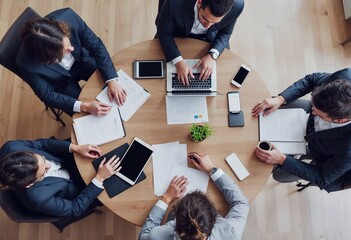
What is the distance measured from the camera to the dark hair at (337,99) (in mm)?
1479

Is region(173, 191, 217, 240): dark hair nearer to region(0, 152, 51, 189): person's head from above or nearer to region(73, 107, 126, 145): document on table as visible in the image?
region(73, 107, 126, 145): document on table

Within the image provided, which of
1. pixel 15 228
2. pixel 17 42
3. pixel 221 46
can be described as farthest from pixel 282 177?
pixel 15 228

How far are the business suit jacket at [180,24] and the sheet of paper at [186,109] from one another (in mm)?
268

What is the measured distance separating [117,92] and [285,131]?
3.31 feet

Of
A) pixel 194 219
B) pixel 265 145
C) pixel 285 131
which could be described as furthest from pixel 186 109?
A: pixel 194 219

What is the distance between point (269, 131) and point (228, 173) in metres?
0.36

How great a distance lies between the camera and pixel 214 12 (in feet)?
5.39

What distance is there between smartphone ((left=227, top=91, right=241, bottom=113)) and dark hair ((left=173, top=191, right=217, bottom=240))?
2.13 ft

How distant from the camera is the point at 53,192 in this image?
1613 mm

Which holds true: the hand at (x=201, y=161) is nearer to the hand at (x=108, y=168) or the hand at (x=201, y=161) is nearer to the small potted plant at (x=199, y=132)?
the small potted plant at (x=199, y=132)

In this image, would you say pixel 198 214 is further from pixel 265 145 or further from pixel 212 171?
pixel 265 145

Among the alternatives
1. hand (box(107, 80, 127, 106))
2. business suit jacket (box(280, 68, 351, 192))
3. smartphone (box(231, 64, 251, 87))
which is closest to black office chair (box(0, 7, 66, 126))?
hand (box(107, 80, 127, 106))

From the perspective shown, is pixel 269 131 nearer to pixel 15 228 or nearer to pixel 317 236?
pixel 317 236

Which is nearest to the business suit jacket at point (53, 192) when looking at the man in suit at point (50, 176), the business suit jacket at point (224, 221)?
the man in suit at point (50, 176)
